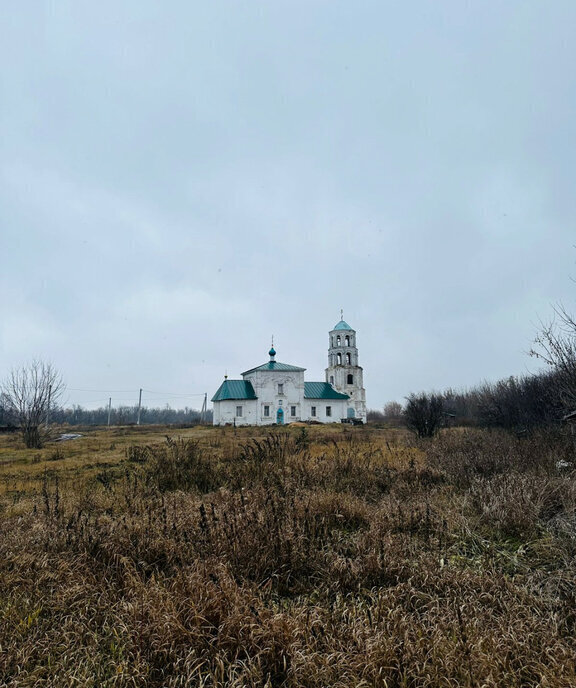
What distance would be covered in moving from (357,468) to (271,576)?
165 inches

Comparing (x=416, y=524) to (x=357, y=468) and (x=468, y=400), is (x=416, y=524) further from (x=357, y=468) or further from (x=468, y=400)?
(x=468, y=400)

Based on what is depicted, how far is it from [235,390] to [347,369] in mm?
12731

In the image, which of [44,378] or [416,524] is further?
[44,378]

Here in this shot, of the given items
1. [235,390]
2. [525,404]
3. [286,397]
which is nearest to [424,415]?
[525,404]

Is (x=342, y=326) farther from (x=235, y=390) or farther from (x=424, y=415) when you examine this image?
(x=424, y=415)

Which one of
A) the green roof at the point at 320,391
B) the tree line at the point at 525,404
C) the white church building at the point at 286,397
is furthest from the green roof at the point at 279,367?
the tree line at the point at 525,404

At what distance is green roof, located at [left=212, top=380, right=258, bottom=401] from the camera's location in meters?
39.4

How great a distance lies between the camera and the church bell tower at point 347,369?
44.0 m

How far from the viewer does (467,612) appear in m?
2.91

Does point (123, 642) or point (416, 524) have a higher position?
point (416, 524)

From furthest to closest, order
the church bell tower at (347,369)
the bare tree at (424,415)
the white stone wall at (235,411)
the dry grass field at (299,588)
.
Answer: the church bell tower at (347,369), the white stone wall at (235,411), the bare tree at (424,415), the dry grass field at (299,588)

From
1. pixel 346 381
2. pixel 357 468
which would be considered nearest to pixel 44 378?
pixel 357 468

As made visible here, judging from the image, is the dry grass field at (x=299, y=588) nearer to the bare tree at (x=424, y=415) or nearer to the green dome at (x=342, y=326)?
the bare tree at (x=424, y=415)

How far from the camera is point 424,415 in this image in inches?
625
